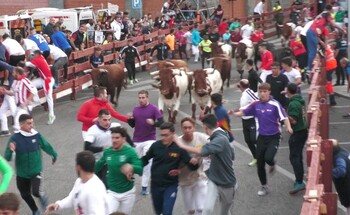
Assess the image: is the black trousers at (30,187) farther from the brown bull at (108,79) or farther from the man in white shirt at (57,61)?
the man in white shirt at (57,61)

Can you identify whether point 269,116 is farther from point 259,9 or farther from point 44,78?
point 259,9

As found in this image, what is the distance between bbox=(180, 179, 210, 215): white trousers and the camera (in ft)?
35.5

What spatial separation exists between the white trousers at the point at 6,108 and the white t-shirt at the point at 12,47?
3155 mm

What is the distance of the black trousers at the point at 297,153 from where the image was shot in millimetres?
12832

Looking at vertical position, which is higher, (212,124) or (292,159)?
(212,124)

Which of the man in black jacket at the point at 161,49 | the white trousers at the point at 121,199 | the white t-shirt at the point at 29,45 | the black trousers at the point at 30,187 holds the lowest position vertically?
the man in black jacket at the point at 161,49

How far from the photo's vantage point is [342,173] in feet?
34.0

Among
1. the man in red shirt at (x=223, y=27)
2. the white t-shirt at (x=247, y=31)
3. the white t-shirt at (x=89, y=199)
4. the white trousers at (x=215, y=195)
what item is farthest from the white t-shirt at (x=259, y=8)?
the white t-shirt at (x=89, y=199)

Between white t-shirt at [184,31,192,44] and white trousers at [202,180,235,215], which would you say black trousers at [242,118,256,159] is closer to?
white trousers at [202,180,235,215]

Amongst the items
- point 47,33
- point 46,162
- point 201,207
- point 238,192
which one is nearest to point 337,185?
point 201,207

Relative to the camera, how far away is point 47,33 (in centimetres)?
2644

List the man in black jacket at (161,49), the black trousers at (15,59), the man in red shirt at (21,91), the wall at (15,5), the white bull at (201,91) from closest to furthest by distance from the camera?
1. the man in red shirt at (21,91)
2. the white bull at (201,91)
3. the black trousers at (15,59)
4. the man in black jacket at (161,49)
5. the wall at (15,5)

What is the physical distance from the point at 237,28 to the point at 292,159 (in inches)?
859

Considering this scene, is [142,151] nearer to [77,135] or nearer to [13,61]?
[77,135]
